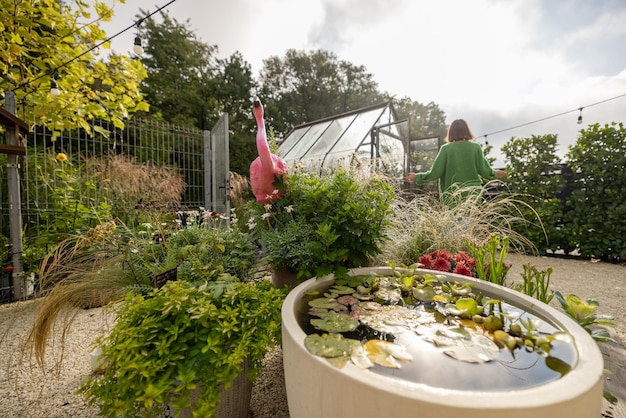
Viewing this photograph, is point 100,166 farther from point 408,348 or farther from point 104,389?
point 408,348

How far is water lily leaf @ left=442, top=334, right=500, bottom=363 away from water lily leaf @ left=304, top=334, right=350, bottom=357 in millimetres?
295

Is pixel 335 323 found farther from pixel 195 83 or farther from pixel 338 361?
pixel 195 83

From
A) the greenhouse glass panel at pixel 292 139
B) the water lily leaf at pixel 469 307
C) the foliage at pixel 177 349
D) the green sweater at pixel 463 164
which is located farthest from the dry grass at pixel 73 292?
the greenhouse glass panel at pixel 292 139

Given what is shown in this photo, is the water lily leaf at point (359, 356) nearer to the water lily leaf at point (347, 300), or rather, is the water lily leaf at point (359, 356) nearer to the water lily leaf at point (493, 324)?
the water lily leaf at point (347, 300)

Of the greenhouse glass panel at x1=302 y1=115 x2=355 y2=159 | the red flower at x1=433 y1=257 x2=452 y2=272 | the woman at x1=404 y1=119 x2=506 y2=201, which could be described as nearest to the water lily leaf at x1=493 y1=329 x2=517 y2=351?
the red flower at x1=433 y1=257 x2=452 y2=272

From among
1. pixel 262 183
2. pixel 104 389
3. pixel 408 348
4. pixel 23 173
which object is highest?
pixel 23 173

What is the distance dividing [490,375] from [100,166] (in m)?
4.67

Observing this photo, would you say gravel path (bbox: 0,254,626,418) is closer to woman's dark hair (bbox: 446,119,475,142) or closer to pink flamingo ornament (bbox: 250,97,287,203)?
pink flamingo ornament (bbox: 250,97,287,203)

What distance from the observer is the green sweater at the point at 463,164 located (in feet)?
8.80

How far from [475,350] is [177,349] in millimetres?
900

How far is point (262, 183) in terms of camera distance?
5.31 ft

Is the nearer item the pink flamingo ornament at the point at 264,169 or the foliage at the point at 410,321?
the foliage at the point at 410,321

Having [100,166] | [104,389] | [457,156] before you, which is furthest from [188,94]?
[104,389]

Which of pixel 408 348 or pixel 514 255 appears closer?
pixel 408 348
